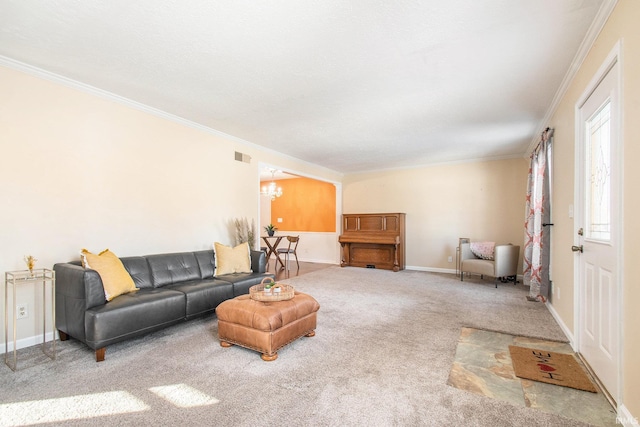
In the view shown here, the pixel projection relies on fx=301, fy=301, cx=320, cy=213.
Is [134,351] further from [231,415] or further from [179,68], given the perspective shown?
[179,68]

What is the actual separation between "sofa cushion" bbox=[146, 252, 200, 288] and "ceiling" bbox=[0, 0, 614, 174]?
6.01 feet

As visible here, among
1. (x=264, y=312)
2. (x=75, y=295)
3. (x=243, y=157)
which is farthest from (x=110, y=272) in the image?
(x=243, y=157)

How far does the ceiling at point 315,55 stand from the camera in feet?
6.61

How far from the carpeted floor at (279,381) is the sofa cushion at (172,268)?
55cm

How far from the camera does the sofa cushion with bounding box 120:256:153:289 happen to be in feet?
10.5

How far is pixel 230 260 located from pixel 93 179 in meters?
1.78

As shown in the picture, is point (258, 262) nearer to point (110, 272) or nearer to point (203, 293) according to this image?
point (203, 293)

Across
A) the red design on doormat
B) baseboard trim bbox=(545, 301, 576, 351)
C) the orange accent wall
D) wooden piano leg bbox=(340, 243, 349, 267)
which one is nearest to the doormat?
the red design on doormat

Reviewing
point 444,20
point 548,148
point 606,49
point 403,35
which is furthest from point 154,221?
point 548,148

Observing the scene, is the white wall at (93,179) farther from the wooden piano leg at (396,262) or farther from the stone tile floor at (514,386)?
the wooden piano leg at (396,262)

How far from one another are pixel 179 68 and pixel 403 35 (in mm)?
1986

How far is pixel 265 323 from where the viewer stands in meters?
2.44

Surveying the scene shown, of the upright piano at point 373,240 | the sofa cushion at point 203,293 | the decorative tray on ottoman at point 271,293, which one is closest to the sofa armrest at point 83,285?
the sofa cushion at point 203,293

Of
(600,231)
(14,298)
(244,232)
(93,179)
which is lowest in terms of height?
(14,298)
